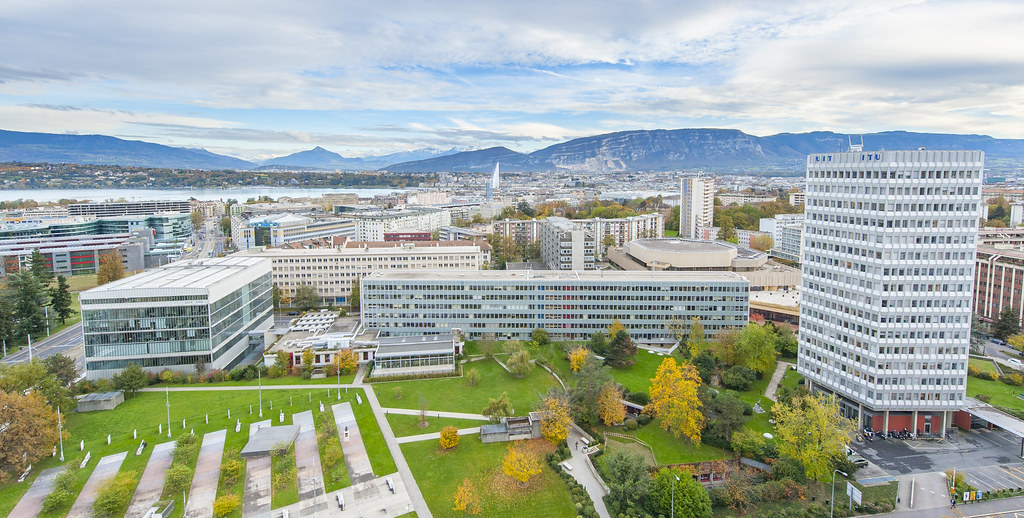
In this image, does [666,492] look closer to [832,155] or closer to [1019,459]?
[1019,459]

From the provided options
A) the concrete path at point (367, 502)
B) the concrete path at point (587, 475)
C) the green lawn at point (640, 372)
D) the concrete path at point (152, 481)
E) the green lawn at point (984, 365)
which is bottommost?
the concrete path at point (587, 475)

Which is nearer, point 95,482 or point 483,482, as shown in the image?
point 95,482

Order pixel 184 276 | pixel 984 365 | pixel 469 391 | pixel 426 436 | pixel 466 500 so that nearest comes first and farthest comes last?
pixel 466 500, pixel 426 436, pixel 469 391, pixel 984 365, pixel 184 276

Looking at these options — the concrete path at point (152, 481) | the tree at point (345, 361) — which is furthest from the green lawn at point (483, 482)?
the tree at point (345, 361)

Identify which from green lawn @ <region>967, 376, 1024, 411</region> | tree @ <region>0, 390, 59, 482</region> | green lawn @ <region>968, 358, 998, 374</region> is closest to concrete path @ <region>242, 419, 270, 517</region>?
tree @ <region>0, 390, 59, 482</region>

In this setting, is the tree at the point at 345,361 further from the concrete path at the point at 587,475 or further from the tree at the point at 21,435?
the concrete path at the point at 587,475

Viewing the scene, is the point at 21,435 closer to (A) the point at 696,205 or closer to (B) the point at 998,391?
(B) the point at 998,391

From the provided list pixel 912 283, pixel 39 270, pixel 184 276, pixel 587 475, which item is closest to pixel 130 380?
pixel 184 276
